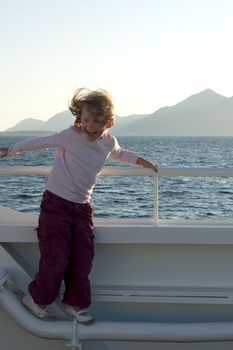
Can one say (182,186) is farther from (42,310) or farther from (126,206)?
Result: (42,310)

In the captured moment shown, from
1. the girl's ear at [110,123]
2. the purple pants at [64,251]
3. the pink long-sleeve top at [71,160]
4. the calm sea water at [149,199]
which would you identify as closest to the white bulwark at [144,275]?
the purple pants at [64,251]

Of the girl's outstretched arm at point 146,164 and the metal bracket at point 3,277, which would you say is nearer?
the metal bracket at point 3,277

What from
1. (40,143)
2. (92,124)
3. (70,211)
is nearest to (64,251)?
(70,211)

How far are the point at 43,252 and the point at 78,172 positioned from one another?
0.44 m

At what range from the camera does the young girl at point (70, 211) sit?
355 centimetres

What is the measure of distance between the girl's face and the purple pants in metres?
0.37

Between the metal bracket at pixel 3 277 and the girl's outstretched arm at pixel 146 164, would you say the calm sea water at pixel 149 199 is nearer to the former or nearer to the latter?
the girl's outstretched arm at pixel 146 164

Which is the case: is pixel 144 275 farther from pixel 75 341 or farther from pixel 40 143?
pixel 40 143

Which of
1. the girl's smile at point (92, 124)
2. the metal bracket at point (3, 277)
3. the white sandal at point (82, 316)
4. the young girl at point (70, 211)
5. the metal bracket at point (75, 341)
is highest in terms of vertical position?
the girl's smile at point (92, 124)

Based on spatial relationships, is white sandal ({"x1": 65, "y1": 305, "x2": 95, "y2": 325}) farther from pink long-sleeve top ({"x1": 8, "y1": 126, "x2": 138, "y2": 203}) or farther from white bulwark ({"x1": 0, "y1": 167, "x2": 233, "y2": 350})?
pink long-sleeve top ({"x1": 8, "y1": 126, "x2": 138, "y2": 203})

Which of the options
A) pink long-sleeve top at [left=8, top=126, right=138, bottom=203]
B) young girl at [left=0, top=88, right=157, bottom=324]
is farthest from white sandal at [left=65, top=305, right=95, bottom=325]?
pink long-sleeve top at [left=8, top=126, right=138, bottom=203]

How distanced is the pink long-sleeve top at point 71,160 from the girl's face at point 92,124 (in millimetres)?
59

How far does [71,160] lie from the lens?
3.60 metres

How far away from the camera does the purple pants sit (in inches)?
140
